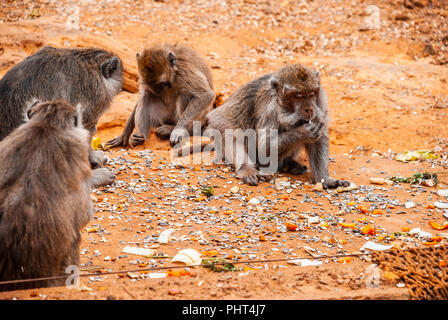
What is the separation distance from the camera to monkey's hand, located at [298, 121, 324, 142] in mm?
6852

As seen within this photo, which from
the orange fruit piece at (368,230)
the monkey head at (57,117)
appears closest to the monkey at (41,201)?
the monkey head at (57,117)

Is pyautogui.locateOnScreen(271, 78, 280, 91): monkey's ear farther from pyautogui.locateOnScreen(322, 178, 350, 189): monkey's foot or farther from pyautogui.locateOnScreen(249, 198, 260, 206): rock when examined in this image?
pyautogui.locateOnScreen(249, 198, 260, 206): rock

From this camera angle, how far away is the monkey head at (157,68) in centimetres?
817

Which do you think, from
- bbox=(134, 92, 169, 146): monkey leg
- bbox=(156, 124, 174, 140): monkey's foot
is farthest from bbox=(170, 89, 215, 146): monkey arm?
bbox=(134, 92, 169, 146): monkey leg

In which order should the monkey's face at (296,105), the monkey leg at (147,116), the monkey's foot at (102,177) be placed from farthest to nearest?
the monkey leg at (147,116) → the monkey's face at (296,105) → the monkey's foot at (102,177)

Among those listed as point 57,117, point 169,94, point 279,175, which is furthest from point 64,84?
point 279,175

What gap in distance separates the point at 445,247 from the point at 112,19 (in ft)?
37.1

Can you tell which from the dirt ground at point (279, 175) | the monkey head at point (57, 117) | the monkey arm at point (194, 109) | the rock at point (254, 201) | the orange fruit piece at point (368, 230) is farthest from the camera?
the monkey arm at point (194, 109)

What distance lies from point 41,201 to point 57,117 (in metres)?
0.77

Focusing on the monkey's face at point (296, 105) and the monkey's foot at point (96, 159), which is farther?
the monkey's foot at point (96, 159)

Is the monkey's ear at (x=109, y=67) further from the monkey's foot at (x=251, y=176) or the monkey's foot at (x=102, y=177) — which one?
the monkey's foot at (x=251, y=176)

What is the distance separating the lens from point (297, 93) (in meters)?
6.76

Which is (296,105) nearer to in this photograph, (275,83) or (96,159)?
(275,83)
